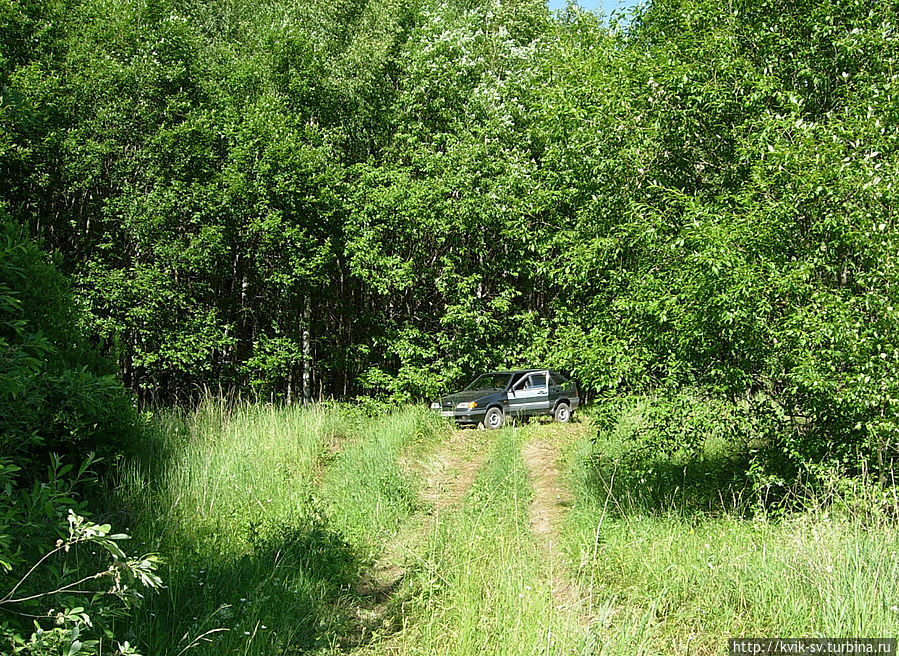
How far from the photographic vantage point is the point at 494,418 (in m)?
16.5

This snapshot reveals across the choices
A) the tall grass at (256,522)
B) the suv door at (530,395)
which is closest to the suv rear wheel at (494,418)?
the suv door at (530,395)

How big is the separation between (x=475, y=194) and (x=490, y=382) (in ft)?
16.8

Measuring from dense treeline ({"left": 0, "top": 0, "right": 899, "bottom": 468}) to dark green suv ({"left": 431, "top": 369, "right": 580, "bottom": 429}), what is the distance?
123cm

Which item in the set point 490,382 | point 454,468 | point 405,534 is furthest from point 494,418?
point 405,534

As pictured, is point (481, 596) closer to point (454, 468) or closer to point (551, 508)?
point (551, 508)

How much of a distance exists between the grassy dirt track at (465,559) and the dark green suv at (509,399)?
6.17 meters

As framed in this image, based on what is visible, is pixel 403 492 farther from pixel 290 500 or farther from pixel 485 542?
pixel 485 542

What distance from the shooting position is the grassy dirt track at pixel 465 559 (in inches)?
168

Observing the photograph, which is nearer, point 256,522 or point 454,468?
point 256,522

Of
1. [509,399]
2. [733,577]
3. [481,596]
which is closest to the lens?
[733,577]

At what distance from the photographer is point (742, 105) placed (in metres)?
7.12

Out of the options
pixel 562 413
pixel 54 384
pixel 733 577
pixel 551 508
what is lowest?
pixel 551 508

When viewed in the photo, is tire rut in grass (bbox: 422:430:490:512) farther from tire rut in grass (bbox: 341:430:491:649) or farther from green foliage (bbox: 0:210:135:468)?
green foliage (bbox: 0:210:135:468)

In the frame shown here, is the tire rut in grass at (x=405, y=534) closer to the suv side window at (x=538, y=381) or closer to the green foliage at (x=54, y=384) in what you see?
the green foliage at (x=54, y=384)
